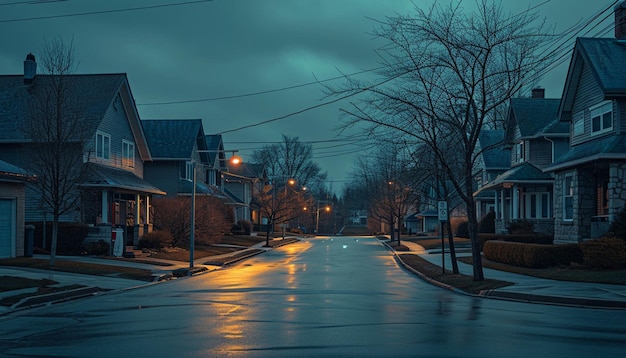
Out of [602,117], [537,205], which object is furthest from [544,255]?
[537,205]

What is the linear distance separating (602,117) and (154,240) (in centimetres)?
2402

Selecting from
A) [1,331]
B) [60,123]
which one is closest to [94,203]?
[60,123]

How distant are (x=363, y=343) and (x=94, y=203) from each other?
2707 cm

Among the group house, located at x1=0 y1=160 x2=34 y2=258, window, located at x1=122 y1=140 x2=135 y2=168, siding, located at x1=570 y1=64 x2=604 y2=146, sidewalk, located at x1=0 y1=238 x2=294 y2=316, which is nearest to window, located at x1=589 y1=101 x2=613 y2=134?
siding, located at x1=570 y1=64 x2=604 y2=146

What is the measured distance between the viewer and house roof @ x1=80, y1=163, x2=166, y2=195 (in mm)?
34438

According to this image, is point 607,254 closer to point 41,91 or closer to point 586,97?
point 586,97

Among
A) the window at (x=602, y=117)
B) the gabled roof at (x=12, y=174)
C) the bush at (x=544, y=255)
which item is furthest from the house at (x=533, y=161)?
the gabled roof at (x=12, y=174)

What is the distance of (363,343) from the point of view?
35.7 ft

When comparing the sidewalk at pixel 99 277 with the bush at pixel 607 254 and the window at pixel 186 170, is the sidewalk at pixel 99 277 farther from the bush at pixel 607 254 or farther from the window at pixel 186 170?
the bush at pixel 607 254

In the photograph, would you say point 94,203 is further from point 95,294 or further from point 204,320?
point 204,320

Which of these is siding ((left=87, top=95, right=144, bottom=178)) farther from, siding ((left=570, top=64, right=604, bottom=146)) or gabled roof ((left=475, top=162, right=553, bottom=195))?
siding ((left=570, top=64, right=604, bottom=146))

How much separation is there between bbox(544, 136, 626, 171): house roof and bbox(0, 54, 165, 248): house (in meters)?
21.1

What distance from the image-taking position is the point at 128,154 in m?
42.0

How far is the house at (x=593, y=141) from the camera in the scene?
2673 centimetres
